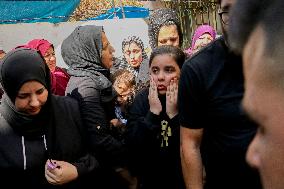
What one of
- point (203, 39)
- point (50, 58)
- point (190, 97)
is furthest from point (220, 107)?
point (50, 58)

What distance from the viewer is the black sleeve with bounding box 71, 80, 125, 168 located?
8.30 feet

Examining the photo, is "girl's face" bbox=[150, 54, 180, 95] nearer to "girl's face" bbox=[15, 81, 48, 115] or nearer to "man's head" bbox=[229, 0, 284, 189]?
"girl's face" bbox=[15, 81, 48, 115]

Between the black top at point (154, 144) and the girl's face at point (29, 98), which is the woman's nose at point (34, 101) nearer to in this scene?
the girl's face at point (29, 98)

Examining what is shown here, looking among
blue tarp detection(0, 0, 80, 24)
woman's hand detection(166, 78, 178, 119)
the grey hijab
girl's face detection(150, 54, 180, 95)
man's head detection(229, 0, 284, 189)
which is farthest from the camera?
blue tarp detection(0, 0, 80, 24)

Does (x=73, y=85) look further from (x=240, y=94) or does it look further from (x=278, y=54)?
(x=278, y=54)

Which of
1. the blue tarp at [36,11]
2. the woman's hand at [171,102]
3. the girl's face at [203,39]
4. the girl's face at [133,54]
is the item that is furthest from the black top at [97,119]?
the blue tarp at [36,11]

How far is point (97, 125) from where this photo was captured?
8.34 ft

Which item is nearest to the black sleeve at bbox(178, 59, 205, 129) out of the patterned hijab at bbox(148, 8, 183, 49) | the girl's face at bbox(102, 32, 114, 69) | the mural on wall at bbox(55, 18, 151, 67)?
the girl's face at bbox(102, 32, 114, 69)

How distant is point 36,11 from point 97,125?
5190 millimetres

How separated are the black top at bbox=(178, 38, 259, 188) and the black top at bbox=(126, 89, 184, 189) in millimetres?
541

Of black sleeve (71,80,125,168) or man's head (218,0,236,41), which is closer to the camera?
man's head (218,0,236,41)

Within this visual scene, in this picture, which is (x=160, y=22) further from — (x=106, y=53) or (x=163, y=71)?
(x=163, y=71)

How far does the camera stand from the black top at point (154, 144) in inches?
93.4

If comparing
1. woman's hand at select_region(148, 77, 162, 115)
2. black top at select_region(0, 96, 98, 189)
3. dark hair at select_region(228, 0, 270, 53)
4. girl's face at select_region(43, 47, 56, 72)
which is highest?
dark hair at select_region(228, 0, 270, 53)
